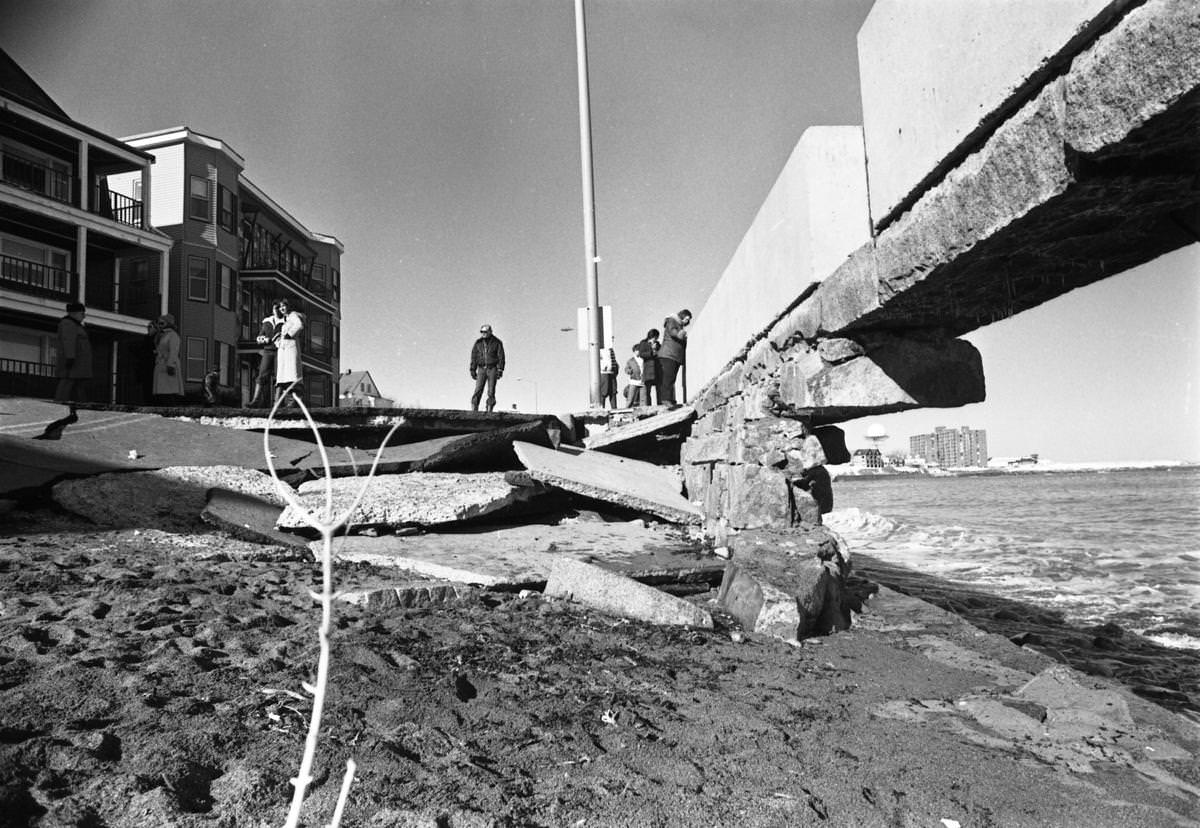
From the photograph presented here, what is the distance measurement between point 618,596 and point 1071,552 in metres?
9.68

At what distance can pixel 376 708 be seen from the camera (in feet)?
7.86

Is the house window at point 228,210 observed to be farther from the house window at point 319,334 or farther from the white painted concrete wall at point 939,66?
the white painted concrete wall at point 939,66

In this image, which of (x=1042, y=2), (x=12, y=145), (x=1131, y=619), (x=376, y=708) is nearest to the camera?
(x=1042, y=2)

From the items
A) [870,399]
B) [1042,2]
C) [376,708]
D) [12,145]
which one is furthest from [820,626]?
[12,145]

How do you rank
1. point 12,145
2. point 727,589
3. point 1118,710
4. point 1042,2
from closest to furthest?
point 1042,2 → point 1118,710 → point 727,589 → point 12,145

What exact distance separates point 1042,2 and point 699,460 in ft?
18.7

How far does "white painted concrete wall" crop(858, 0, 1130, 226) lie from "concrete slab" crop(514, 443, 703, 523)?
3.54m

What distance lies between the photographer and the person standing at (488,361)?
38.4 feet

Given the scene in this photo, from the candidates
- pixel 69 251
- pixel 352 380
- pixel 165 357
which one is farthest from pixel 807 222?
pixel 352 380

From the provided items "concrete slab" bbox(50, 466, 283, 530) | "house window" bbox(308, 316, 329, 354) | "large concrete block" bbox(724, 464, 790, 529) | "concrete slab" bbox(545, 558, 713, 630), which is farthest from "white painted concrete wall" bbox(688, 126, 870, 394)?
"house window" bbox(308, 316, 329, 354)

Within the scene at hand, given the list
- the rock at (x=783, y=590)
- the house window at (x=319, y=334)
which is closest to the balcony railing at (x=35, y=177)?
the house window at (x=319, y=334)

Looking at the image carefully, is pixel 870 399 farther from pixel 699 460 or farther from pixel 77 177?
pixel 77 177

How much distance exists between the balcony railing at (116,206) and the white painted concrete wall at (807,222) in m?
20.6

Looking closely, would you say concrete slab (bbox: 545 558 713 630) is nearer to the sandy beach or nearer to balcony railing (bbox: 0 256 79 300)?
the sandy beach
